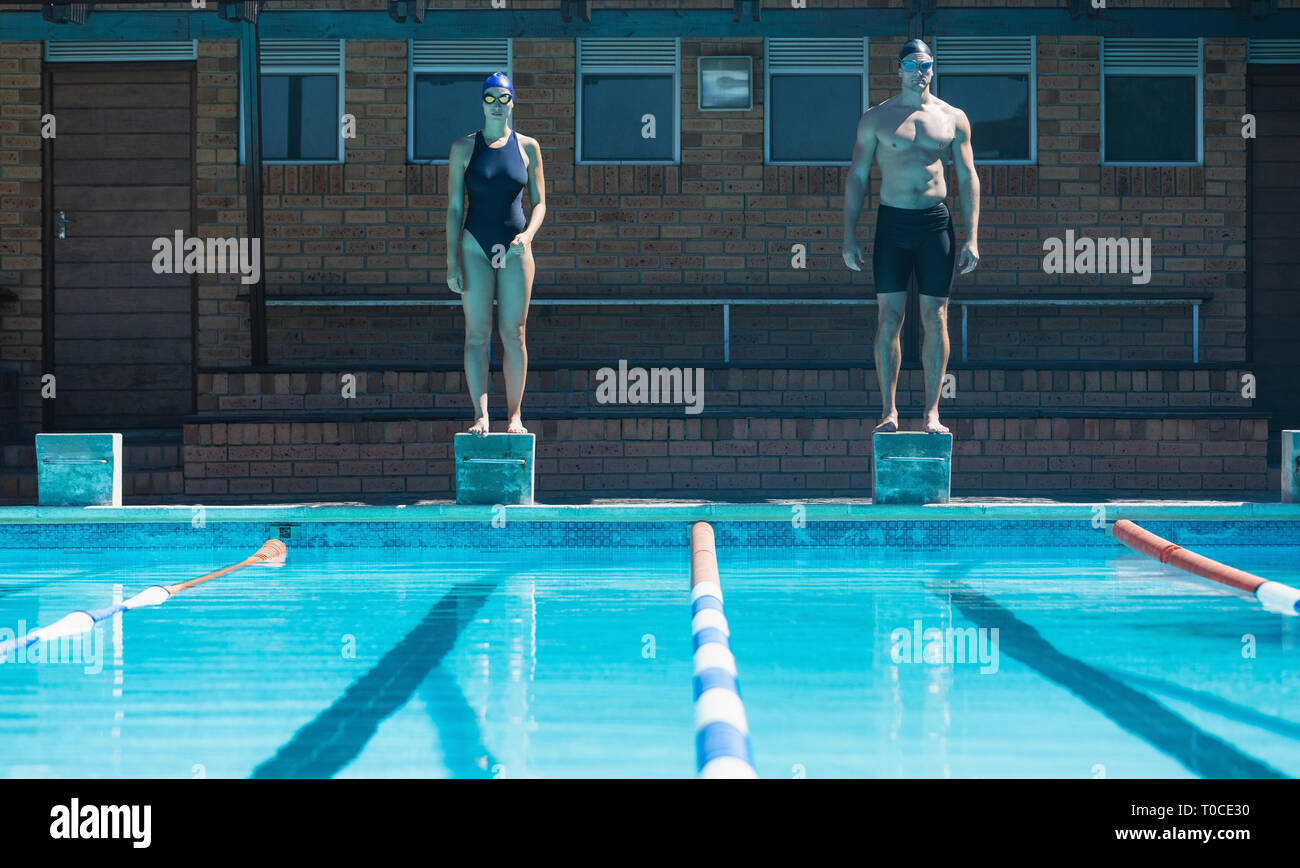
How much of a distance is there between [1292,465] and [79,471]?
5.81 meters

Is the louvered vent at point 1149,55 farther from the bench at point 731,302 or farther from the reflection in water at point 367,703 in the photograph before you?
the reflection in water at point 367,703

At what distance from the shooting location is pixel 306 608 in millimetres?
4312

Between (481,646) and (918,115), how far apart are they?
3.62 m

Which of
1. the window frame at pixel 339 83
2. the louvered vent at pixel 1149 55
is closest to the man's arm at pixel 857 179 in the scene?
the louvered vent at pixel 1149 55

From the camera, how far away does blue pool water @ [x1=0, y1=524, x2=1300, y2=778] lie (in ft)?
7.97

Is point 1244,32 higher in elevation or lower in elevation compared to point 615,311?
higher

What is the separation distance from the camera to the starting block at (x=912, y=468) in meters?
6.32

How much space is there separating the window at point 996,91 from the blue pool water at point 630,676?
4755 mm

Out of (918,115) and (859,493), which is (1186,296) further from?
(918,115)

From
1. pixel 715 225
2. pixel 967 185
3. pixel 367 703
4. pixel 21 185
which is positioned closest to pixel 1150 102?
pixel 715 225

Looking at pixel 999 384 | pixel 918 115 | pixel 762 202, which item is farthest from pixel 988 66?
pixel 918 115

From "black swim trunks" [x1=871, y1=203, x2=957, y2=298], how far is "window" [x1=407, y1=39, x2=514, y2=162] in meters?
4.04

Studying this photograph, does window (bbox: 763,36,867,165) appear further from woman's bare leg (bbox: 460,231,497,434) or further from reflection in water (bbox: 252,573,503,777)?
reflection in water (bbox: 252,573,503,777)
